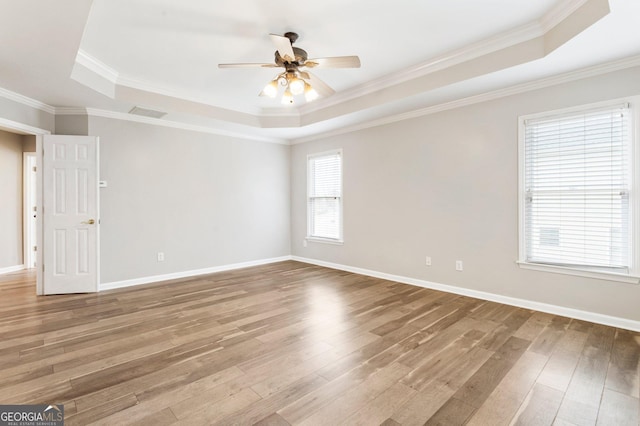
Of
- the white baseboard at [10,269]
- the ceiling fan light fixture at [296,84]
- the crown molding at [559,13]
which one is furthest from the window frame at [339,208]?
the white baseboard at [10,269]

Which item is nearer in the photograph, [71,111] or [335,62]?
[335,62]

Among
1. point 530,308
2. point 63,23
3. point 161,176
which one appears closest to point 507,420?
point 530,308

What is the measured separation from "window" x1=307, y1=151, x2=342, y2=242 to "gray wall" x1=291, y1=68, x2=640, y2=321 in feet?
0.77

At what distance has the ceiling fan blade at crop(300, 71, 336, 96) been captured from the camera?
10.1ft

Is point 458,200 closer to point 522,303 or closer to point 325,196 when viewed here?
point 522,303

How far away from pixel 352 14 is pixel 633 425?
11.2 feet

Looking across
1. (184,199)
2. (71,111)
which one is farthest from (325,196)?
(71,111)

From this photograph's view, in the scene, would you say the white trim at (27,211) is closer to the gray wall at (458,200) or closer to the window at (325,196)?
the window at (325,196)

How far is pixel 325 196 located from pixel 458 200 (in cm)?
258

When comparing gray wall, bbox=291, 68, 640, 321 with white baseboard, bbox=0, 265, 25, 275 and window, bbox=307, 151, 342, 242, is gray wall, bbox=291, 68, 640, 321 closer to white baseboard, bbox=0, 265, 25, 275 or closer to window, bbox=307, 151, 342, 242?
window, bbox=307, 151, 342, 242

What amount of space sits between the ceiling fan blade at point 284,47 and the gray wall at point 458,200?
244cm

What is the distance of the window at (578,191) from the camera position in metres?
2.99

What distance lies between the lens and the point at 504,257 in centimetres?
374

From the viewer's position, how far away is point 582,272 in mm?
3184
